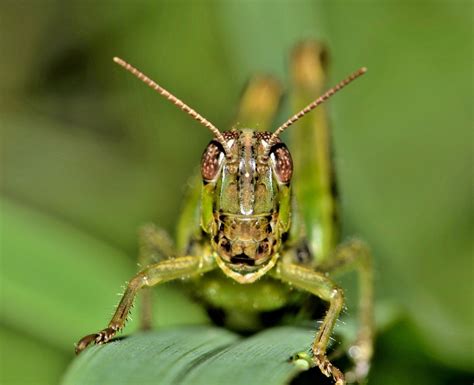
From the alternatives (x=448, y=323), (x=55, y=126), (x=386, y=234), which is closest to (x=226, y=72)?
(x=55, y=126)

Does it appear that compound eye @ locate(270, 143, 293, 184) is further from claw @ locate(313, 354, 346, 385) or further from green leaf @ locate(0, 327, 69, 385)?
green leaf @ locate(0, 327, 69, 385)

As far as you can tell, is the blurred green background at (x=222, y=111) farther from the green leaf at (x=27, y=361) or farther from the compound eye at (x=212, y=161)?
the compound eye at (x=212, y=161)

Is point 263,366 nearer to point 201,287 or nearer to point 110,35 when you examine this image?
point 201,287

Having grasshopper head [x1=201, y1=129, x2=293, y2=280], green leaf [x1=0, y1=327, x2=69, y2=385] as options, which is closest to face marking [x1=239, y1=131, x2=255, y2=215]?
grasshopper head [x1=201, y1=129, x2=293, y2=280]

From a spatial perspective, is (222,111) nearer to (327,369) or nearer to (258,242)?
(258,242)

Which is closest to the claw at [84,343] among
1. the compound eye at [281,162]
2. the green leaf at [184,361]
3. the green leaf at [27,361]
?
the green leaf at [184,361]

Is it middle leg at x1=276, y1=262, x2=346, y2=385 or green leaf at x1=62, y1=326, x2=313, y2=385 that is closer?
green leaf at x1=62, y1=326, x2=313, y2=385

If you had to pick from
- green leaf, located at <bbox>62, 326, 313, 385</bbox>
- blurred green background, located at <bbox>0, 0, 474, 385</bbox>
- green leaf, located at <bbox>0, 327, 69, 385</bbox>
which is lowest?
green leaf, located at <bbox>62, 326, 313, 385</bbox>
